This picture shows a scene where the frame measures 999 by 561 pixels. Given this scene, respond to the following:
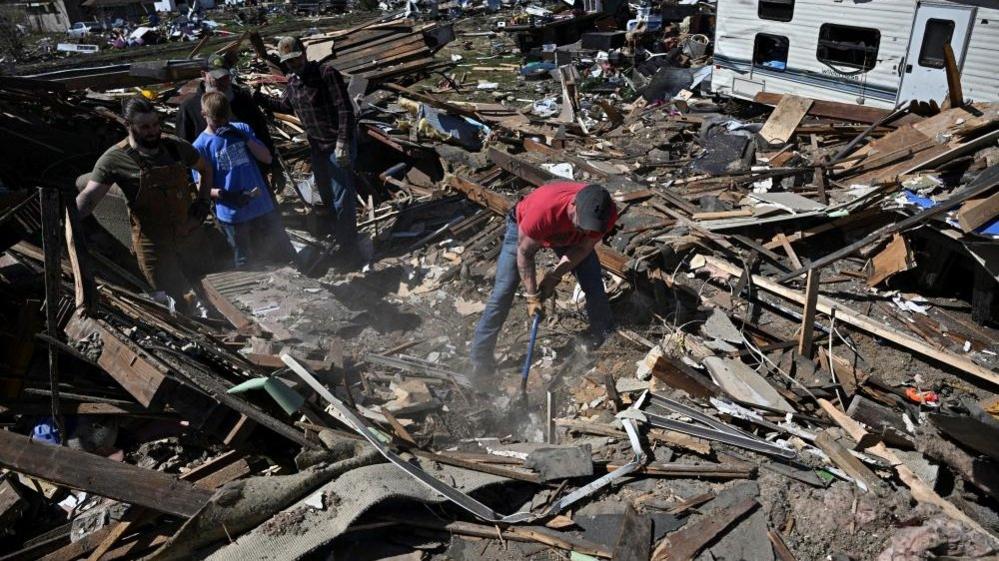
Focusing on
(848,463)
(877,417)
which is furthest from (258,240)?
(877,417)

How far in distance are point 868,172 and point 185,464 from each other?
25.1ft

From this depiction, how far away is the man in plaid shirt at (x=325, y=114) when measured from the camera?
6934mm

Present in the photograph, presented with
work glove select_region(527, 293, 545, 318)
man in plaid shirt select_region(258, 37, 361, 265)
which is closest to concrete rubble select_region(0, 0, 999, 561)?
work glove select_region(527, 293, 545, 318)

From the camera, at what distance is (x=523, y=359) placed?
5.95m

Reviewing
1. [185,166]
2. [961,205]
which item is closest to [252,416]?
[185,166]

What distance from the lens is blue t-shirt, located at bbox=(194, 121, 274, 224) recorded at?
5.80 meters

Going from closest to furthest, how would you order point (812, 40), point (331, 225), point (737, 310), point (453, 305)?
1. point (737, 310)
2. point (453, 305)
3. point (331, 225)
4. point (812, 40)

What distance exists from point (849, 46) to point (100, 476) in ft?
38.6

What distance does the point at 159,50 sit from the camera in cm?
2488

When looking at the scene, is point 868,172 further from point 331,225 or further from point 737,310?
point 331,225

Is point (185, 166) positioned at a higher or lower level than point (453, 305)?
higher

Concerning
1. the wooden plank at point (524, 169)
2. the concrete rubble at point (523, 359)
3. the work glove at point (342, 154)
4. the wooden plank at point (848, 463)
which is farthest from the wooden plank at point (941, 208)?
the work glove at point (342, 154)

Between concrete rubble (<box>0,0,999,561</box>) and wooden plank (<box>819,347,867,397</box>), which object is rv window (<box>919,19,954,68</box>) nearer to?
concrete rubble (<box>0,0,999,561</box>)

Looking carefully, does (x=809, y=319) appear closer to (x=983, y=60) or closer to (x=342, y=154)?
(x=342, y=154)
